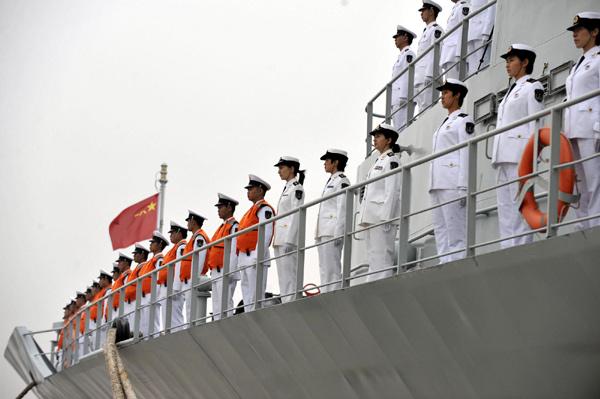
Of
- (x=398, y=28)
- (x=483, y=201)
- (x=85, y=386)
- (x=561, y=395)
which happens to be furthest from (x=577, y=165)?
(x=85, y=386)

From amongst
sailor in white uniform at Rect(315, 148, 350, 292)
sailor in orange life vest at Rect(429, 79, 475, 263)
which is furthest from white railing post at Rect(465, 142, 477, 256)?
sailor in white uniform at Rect(315, 148, 350, 292)

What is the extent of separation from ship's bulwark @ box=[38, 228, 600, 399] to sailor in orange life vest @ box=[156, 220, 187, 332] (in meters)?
1.83

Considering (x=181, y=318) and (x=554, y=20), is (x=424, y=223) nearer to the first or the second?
(x=554, y=20)

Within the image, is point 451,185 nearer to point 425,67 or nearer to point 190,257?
point 425,67

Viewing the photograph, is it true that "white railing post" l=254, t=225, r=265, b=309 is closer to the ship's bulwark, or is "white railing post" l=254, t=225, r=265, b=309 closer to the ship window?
the ship's bulwark

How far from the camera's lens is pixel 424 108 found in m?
11.9

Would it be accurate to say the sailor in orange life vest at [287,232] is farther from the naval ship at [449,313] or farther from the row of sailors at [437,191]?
the naval ship at [449,313]

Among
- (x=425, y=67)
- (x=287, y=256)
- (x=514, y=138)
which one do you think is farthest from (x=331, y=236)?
(x=425, y=67)

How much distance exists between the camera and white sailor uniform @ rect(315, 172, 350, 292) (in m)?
8.83

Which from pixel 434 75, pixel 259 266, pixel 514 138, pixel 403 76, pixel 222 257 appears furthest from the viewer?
pixel 403 76

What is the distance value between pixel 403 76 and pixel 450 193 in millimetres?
5469

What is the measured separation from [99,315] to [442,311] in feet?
32.2

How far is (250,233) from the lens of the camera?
11.2 meters

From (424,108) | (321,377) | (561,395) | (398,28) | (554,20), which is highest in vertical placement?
(398,28)
